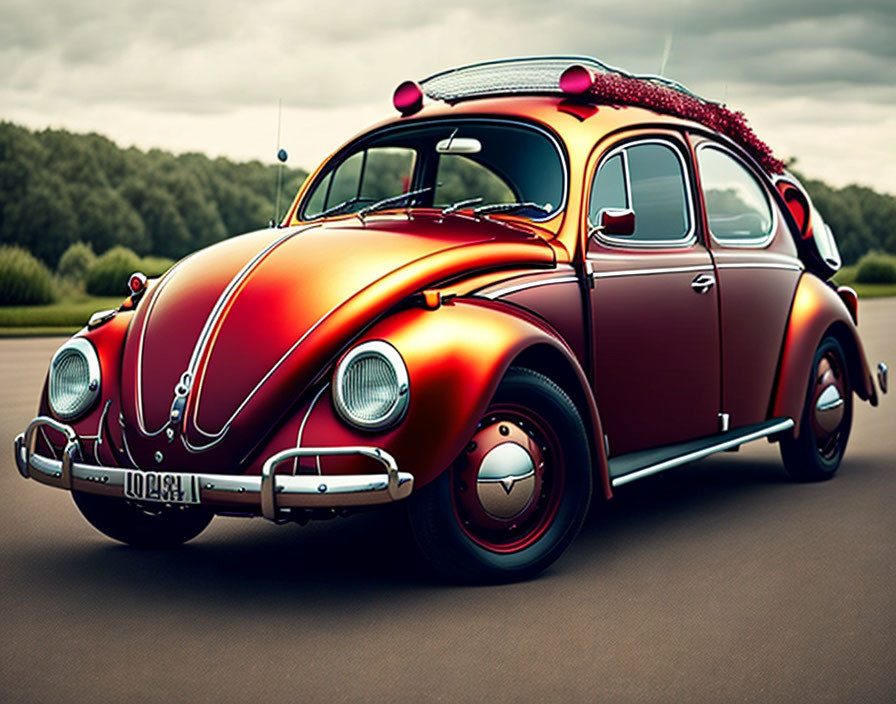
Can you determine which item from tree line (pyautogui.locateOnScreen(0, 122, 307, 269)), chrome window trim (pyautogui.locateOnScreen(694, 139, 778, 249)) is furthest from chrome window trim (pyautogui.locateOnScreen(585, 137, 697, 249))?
tree line (pyautogui.locateOnScreen(0, 122, 307, 269))

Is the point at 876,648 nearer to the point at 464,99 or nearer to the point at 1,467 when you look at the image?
the point at 464,99

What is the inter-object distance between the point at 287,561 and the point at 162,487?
0.92m

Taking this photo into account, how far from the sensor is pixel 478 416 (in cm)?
407

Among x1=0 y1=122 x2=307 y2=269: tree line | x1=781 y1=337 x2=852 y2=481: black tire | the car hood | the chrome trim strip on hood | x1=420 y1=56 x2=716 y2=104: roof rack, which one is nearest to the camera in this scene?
the car hood

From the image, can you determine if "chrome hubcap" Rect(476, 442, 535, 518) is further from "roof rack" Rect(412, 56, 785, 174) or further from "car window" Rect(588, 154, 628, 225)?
"roof rack" Rect(412, 56, 785, 174)

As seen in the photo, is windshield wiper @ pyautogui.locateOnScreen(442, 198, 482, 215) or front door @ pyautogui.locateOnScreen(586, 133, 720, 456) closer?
front door @ pyautogui.locateOnScreen(586, 133, 720, 456)

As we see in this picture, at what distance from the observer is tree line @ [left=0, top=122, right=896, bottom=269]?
34156mm

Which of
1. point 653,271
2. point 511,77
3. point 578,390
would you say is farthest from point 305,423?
point 511,77

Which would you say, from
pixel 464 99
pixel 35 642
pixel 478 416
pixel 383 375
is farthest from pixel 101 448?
pixel 464 99

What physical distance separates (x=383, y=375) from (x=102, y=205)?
33448mm

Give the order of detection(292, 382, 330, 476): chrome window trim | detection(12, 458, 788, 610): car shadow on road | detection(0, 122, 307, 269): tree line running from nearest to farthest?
detection(292, 382, 330, 476): chrome window trim
detection(12, 458, 788, 610): car shadow on road
detection(0, 122, 307, 269): tree line

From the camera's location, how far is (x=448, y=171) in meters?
5.90

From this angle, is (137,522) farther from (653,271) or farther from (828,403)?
(828,403)

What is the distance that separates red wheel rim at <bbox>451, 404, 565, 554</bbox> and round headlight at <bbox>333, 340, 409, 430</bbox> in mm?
413
